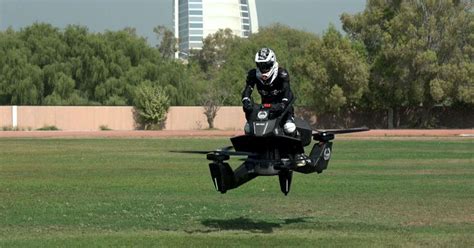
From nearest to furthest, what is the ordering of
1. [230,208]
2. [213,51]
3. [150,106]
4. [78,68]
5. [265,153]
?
[265,153] → [230,208] → [150,106] → [78,68] → [213,51]

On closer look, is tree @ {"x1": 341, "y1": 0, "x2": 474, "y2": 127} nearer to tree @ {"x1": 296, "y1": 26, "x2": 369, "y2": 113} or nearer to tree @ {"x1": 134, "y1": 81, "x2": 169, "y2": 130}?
tree @ {"x1": 296, "y1": 26, "x2": 369, "y2": 113}

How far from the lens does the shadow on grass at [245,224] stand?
42.0 feet

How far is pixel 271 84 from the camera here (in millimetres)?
12078

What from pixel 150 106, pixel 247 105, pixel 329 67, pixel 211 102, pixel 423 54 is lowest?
pixel 150 106

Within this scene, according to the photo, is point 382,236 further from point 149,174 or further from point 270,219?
point 149,174

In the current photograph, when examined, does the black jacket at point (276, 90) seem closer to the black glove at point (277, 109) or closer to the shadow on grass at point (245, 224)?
the black glove at point (277, 109)

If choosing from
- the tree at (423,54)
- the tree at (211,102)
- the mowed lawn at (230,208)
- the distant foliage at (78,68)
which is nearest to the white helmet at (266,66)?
the mowed lawn at (230,208)

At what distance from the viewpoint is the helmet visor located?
11.9 m

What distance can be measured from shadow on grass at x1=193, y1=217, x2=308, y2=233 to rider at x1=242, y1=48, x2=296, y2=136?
6.13 feet

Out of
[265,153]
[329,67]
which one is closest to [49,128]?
[329,67]

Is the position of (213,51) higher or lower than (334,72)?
higher

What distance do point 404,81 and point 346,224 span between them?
5980cm

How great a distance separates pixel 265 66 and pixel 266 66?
0.06 feet

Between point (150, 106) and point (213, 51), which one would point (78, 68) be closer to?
point (150, 106)
